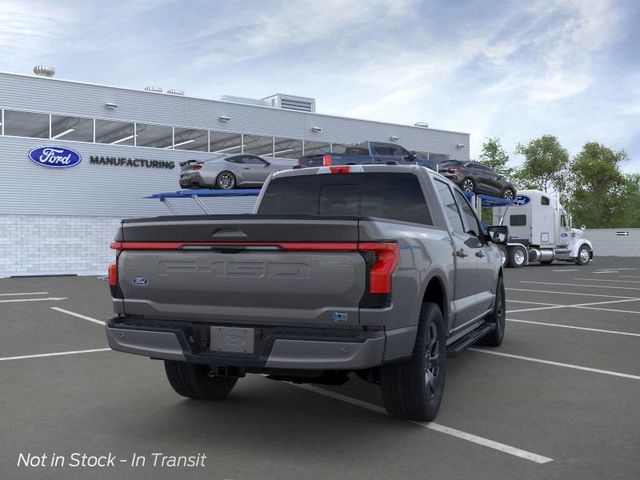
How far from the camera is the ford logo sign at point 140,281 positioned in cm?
469

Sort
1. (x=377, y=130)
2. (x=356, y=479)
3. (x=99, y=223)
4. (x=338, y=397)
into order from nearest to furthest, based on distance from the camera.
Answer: (x=356, y=479), (x=338, y=397), (x=99, y=223), (x=377, y=130)

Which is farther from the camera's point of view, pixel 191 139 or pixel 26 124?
pixel 191 139

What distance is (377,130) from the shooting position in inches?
A: 1405

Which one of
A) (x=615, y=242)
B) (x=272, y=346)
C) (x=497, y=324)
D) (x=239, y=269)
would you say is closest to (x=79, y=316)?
(x=497, y=324)

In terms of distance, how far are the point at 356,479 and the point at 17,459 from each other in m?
2.13

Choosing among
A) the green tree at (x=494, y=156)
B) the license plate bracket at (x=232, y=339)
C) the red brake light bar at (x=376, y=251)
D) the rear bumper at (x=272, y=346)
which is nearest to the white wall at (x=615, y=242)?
the green tree at (x=494, y=156)

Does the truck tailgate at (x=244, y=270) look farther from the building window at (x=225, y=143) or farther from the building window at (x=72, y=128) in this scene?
the building window at (x=225, y=143)

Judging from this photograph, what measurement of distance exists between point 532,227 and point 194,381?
87.3 feet

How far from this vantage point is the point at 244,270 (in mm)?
4344

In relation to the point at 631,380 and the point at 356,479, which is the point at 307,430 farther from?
the point at 631,380

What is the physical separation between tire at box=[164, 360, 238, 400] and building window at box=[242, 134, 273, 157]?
26316 mm

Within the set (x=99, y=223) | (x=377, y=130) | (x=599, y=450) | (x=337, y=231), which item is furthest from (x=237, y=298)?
(x=377, y=130)

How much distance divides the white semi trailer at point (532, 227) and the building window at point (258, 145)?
36.1ft

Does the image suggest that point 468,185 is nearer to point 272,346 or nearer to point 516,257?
point 516,257
